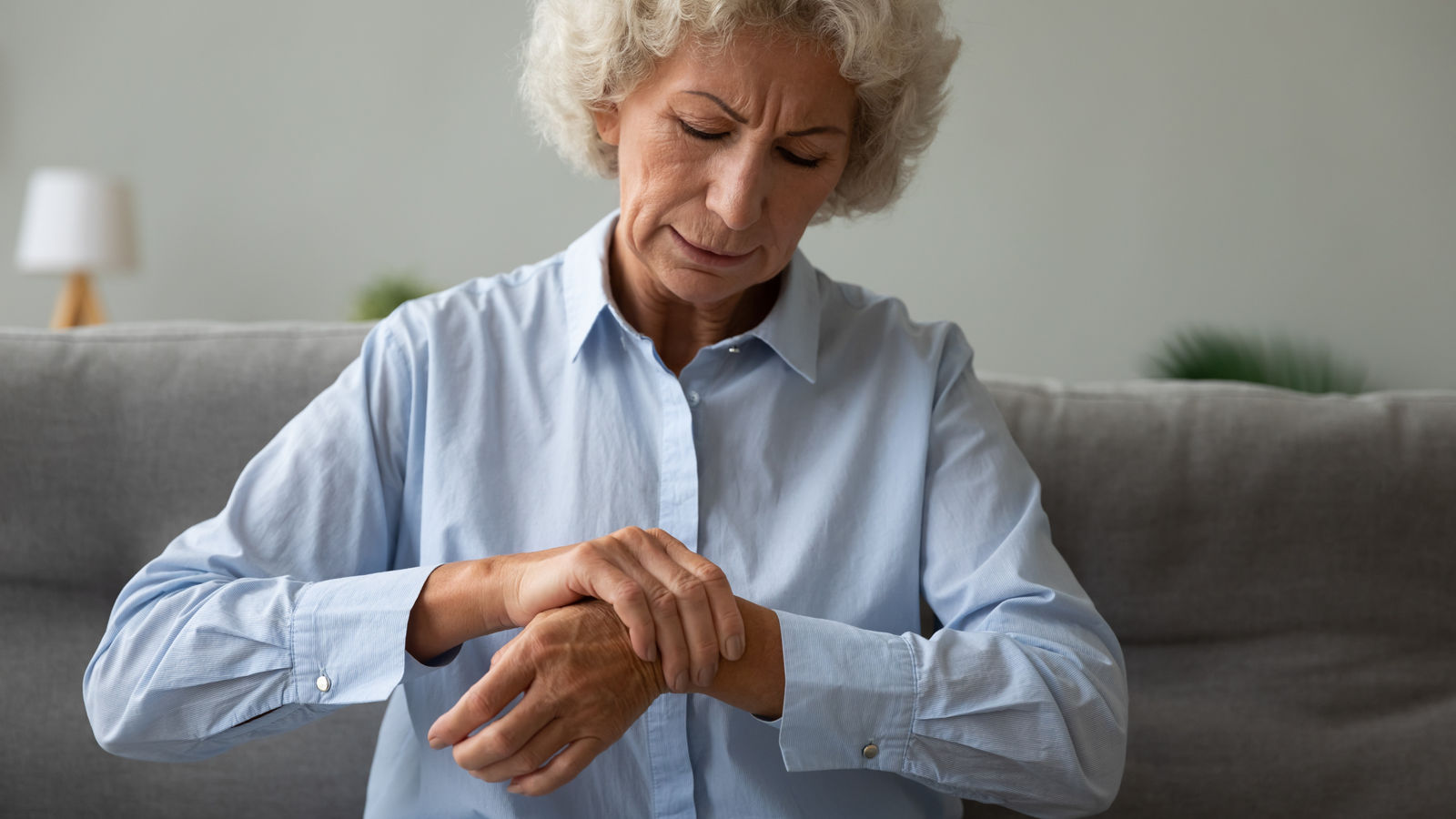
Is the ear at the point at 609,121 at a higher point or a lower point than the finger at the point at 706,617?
higher

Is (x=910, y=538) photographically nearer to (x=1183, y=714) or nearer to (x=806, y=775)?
(x=806, y=775)

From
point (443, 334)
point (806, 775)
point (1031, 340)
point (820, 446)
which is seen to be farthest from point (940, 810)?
point (1031, 340)

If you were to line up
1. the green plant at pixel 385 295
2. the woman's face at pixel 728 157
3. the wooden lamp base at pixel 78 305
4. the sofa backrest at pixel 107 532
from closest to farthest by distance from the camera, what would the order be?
the woman's face at pixel 728 157 → the sofa backrest at pixel 107 532 → the green plant at pixel 385 295 → the wooden lamp base at pixel 78 305

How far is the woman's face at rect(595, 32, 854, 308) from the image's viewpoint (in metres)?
1.03

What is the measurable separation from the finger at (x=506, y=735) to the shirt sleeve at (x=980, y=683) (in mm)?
202

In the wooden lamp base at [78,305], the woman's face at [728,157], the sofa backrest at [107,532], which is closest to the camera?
the woman's face at [728,157]

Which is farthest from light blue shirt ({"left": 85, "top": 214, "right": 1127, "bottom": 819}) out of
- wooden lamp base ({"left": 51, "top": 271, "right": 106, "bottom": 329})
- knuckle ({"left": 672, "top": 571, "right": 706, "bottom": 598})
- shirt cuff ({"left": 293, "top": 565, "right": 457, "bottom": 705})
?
wooden lamp base ({"left": 51, "top": 271, "right": 106, "bottom": 329})

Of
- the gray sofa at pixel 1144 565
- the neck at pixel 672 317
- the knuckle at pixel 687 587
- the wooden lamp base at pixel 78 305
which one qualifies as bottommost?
the wooden lamp base at pixel 78 305

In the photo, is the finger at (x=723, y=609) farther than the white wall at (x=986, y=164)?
No

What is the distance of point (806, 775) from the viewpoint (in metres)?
1.07

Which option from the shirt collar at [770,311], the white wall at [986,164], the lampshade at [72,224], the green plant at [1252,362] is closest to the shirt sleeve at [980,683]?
the shirt collar at [770,311]

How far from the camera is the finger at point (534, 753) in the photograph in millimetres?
907

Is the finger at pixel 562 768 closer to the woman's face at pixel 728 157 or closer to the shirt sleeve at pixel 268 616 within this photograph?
the shirt sleeve at pixel 268 616

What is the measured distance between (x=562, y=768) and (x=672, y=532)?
0.87 feet
